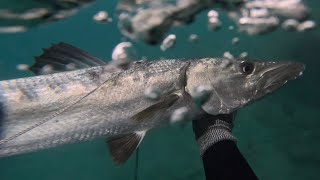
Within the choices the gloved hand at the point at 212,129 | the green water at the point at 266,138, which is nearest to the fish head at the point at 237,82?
the gloved hand at the point at 212,129

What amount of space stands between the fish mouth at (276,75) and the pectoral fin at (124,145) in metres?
1.29

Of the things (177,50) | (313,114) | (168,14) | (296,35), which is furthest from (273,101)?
(177,50)

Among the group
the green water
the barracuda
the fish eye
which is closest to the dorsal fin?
the barracuda

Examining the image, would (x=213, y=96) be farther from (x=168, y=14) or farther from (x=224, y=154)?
(x=168, y=14)

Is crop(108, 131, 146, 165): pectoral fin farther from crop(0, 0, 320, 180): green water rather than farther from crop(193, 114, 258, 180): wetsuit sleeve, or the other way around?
crop(0, 0, 320, 180): green water

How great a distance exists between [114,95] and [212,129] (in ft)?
3.85

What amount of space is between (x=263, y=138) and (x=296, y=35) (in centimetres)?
708

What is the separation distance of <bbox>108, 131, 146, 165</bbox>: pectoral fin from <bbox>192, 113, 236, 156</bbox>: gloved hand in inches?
28.0

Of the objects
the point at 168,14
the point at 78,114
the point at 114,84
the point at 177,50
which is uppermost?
the point at 177,50

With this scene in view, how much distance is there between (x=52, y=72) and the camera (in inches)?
156

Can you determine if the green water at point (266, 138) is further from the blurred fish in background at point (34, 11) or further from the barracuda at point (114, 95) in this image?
the barracuda at point (114, 95)

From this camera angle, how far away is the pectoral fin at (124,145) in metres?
3.81

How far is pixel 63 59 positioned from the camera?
3785 millimetres

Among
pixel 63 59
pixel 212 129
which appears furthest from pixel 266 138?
pixel 63 59
